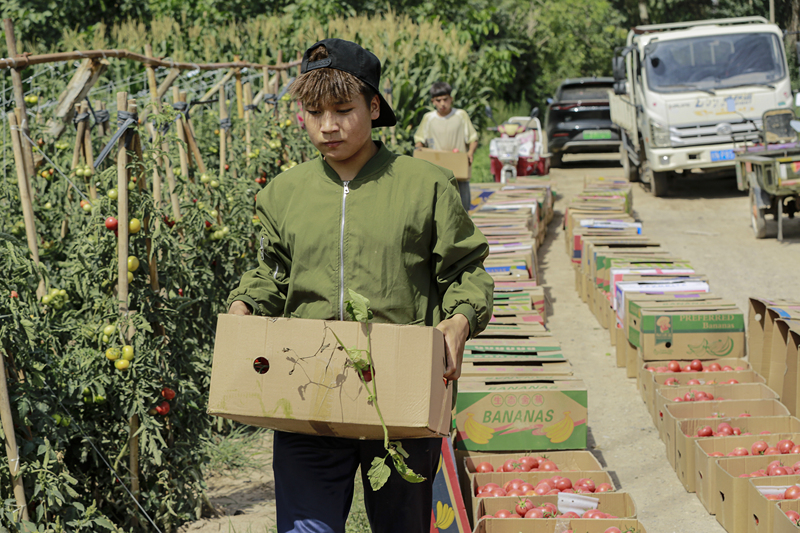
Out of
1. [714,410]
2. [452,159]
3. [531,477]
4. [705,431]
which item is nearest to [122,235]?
[531,477]

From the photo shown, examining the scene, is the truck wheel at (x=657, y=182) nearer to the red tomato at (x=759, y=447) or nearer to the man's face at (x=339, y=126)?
the red tomato at (x=759, y=447)

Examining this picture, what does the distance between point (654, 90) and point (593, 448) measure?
27.1ft

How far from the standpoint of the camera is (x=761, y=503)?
10.7 feet

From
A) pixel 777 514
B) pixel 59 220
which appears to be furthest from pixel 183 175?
pixel 777 514

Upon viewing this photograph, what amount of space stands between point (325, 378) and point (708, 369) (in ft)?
12.1

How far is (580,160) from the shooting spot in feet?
58.5

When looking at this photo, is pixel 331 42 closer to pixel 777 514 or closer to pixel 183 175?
pixel 777 514

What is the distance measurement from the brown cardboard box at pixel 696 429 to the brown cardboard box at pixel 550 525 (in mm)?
998

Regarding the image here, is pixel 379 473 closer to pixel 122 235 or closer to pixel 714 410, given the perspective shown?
pixel 122 235

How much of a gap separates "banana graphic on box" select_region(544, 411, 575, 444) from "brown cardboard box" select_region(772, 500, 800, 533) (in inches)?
42.0

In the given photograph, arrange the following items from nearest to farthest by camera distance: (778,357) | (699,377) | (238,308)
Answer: (238,308), (778,357), (699,377)

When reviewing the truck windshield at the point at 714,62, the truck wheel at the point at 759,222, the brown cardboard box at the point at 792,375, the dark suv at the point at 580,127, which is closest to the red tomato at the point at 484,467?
the brown cardboard box at the point at 792,375

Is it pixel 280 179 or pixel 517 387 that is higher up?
pixel 280 179

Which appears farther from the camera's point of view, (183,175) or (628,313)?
(628,313)
